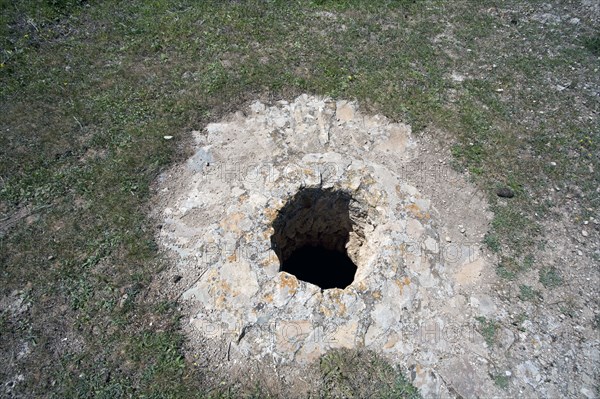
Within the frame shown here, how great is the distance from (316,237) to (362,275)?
5.40ft

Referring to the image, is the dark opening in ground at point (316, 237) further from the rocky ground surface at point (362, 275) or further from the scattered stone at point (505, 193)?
the scattered stone at point (505, 193)

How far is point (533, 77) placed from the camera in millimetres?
8656

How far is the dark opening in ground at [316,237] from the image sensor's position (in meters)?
6.65

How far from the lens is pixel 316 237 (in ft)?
24.4

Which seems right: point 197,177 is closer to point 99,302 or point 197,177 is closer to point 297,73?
point 99,302

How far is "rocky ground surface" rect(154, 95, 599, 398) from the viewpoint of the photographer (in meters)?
5.36

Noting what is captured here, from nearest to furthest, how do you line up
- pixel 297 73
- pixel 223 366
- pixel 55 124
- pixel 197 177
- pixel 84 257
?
pixel 223 366, pixel 84 257, pixel 197 177, pixel 55 124, pixel 297 73

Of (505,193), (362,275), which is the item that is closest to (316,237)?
(362,275)

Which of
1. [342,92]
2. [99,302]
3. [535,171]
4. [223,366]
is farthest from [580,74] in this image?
[99,302]

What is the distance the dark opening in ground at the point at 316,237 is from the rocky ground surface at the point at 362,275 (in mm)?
50

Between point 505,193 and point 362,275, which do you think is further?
point 505,193

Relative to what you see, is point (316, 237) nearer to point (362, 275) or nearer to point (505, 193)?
point (362, 275)

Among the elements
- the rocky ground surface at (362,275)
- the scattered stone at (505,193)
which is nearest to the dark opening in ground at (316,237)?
the rocky ground surface at (362,275)

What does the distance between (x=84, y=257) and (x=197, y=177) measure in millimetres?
1879
